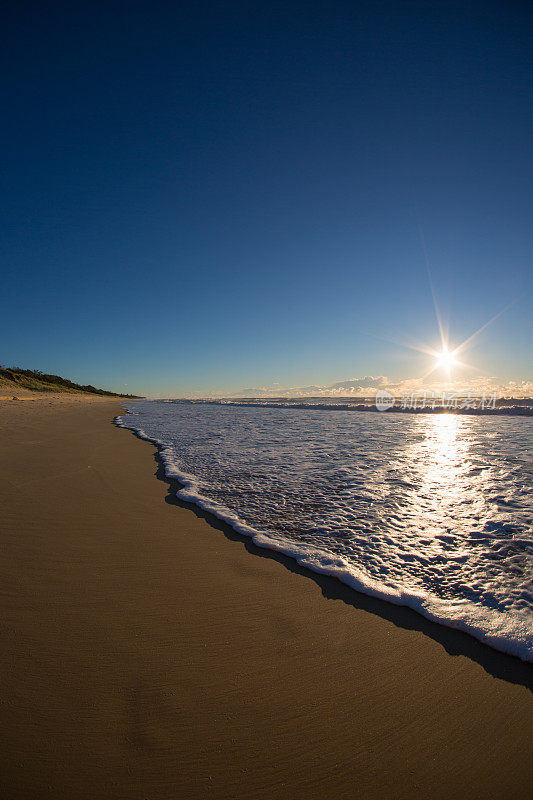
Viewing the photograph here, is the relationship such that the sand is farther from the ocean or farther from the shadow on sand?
the ocean

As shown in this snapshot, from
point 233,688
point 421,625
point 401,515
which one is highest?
point 401,515

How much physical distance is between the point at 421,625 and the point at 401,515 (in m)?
1.79

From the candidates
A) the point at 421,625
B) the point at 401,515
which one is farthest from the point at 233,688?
the point at 401,515

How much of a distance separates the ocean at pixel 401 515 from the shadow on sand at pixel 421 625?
0.06 meters

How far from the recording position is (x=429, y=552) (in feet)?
10.5

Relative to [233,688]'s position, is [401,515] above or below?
above

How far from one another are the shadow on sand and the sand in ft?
0.04

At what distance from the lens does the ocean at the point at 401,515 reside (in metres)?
2.59

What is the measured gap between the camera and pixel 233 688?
185cm

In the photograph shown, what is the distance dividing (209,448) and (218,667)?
→ 20.6 feet

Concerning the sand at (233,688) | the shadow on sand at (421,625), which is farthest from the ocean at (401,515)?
the sand at (233,688)

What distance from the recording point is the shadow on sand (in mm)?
1989

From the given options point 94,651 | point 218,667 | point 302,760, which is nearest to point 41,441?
point 94,651

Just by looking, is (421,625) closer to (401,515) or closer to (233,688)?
(233,688)
